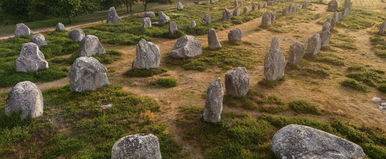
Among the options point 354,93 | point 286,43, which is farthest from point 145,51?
point 286,43

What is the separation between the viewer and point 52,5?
3291cm

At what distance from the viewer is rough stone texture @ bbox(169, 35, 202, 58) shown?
1975 centimetres

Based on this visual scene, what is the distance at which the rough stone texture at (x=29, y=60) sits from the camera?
53.7 feet

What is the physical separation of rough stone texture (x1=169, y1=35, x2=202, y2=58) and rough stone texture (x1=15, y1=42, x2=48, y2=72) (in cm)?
873

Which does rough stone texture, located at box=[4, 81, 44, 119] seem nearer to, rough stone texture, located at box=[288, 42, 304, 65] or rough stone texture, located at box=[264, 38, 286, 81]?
rough stone texture, located at box=[264, 38, 286, 81]

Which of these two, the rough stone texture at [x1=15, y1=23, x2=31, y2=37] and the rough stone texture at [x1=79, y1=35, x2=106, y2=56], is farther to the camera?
the rough stone texture at [x1=15, y1=23, x2=31, y2=37]

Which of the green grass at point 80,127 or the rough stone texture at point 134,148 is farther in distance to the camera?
the green grass at point 80,127

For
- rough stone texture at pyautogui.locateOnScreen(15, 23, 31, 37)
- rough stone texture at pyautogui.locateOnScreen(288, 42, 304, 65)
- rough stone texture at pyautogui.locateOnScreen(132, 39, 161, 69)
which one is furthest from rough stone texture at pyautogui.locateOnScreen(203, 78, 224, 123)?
rough stone texture at pyautogui.locateOnScreen(15, 23, 31, 37)

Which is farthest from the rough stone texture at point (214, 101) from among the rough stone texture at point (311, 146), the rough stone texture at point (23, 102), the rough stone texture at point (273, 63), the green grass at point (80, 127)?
the rough stone texture at point (23, 102)

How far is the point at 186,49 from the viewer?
19766mm

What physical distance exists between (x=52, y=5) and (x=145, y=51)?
890 inches

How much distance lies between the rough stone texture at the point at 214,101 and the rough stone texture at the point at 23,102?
722cm

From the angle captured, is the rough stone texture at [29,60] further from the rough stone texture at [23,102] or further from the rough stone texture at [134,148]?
the rough stone texture at [134,148]

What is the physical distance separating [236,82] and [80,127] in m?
7.42
